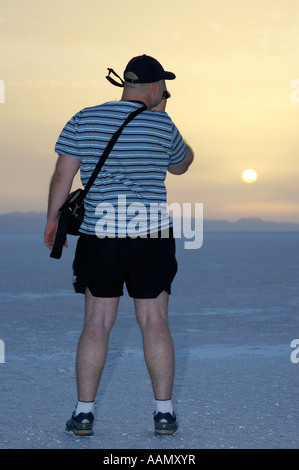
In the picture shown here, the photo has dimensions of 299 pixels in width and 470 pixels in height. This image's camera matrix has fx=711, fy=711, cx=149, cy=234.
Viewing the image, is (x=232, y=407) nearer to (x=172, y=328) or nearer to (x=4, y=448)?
(x=4, y=448)

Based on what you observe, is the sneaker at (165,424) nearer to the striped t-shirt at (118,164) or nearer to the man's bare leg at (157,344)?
the man's bare leg at (157,344)

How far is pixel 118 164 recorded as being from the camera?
3.72 meters

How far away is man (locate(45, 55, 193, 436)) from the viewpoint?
3736mm

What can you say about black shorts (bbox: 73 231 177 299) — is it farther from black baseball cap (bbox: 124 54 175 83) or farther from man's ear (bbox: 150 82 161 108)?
black baseball cap (bbox: 124 54 175 83)

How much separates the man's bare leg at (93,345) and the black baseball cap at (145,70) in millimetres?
1181

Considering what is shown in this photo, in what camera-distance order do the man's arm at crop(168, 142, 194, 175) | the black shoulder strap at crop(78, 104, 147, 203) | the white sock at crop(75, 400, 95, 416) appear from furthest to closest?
1. the man's arm at crop(168, 142, 194, 175)
2. the white sock at crop(75, 400, 95, 416)
3. the black shoulder strap at crop(78, 104, 147, 203)

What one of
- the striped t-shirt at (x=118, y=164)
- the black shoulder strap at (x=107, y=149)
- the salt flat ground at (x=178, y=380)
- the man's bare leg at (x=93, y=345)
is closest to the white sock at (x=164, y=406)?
the salt flat ground at (x=178, y=380)

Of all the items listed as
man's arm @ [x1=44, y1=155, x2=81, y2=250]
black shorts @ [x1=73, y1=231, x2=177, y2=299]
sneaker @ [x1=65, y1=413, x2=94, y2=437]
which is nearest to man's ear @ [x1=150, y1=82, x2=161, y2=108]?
man's arm @ [x1=44, y1=155, x2=81, y2=250]

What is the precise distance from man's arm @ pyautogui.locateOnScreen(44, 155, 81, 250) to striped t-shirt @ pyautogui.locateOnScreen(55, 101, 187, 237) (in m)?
0.04

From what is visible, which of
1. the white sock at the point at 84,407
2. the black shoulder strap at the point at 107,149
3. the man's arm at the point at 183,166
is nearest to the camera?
the black shoulder strap at the point at 107,149

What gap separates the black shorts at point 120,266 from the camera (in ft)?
12.3

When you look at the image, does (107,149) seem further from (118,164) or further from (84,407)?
(84,407)

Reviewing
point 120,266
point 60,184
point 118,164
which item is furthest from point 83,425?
point 118,164

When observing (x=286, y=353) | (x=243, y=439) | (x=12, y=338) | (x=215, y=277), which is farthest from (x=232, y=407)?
(x=215, y=277)
